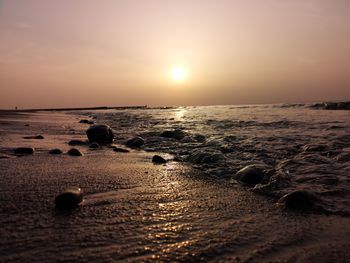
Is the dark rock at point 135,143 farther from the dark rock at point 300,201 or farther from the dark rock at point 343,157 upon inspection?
the dark rock at point 300,201

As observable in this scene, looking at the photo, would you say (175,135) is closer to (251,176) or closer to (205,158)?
(205,158)

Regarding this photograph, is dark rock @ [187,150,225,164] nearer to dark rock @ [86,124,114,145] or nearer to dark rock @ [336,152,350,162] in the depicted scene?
dark rock @ [336,152,350,162]

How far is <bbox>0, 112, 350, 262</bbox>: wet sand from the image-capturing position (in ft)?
6.83

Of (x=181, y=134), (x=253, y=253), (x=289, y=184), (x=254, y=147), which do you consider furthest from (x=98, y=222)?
(x=181, y=134)

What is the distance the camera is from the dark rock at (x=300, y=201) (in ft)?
10.6

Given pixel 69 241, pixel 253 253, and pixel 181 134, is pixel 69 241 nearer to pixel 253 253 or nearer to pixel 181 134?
pixel 253 253

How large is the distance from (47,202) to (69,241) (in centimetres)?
100

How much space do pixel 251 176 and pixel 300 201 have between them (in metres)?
1.12

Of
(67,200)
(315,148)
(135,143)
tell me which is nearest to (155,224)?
(67,200)

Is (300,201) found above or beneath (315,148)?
beneath

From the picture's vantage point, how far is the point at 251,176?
171 inches

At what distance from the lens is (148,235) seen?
7.73ft

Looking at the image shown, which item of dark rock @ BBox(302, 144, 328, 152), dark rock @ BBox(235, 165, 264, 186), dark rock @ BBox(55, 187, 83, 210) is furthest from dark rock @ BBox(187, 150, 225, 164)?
dark rock @ BBox(55, 187, 83, 210)

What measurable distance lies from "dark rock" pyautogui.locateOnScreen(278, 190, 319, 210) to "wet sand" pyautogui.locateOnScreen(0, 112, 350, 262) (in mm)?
159
